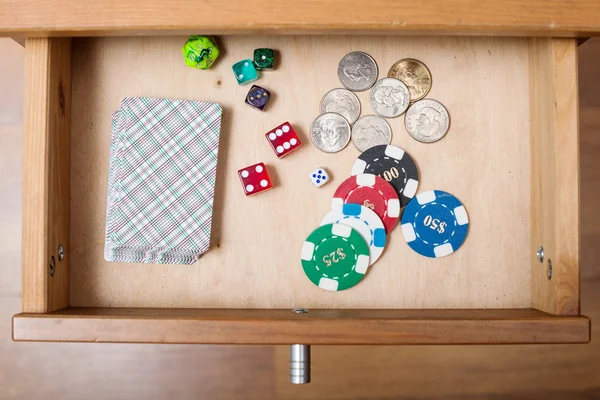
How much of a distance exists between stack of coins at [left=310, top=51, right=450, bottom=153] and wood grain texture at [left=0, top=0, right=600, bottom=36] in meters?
0.15

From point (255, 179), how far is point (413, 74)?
0.30 metres

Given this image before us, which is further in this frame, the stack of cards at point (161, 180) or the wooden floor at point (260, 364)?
the wooden floor at point (260, 364)

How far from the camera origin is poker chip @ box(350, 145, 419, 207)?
3.35 ft

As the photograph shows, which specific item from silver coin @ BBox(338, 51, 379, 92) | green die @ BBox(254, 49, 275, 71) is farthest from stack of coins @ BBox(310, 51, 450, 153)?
green die @ BBox(254, 49, 275, 71)

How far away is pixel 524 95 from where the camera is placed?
1.03 meters

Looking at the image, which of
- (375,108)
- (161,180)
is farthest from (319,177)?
(161,180)

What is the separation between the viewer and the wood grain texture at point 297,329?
893 mm

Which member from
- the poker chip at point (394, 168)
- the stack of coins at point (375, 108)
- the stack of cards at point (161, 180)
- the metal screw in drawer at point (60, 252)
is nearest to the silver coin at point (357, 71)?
the stack of coins at point (375, 108)

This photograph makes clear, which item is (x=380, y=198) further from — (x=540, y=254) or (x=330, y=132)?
(x=540, y=254)

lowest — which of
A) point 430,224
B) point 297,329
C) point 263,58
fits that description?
point 297,329

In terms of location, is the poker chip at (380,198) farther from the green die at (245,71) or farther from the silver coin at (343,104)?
the green die at (245,71)

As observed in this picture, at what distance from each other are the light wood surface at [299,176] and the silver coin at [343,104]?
0.01 meters

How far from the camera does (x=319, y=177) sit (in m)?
1.02

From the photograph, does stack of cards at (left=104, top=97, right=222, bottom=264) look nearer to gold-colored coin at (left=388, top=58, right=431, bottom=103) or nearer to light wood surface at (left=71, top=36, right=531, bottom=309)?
light wood surface at (left=71, top=36, right=531, bottom=309)
